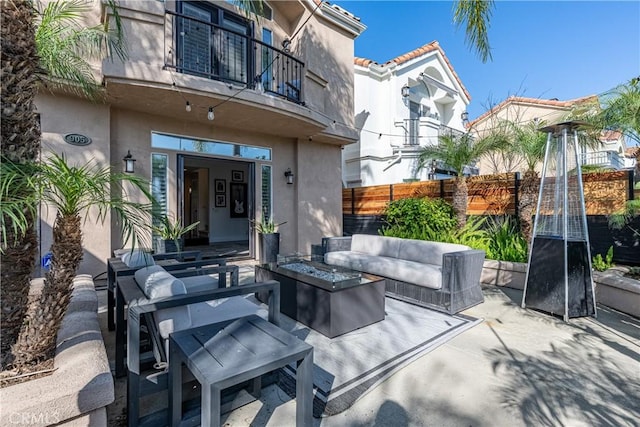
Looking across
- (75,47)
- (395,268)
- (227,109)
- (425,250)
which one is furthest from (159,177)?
(425,250)

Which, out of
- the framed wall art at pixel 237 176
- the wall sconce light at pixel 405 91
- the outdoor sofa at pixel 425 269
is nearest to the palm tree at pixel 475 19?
the outdoor sofa at pixel 425 269

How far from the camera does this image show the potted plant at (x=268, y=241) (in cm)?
735

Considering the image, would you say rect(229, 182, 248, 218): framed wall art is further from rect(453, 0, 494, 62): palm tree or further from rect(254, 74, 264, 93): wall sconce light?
rect(453, 0, 494, 62): palm tree

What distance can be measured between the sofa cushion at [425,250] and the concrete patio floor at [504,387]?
134 centimetres

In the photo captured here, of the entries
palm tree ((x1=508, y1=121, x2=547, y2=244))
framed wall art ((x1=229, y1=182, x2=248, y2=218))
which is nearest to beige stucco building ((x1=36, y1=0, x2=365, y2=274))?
framed wall art ((x1=229, y1=182, x2=248, y2=218))

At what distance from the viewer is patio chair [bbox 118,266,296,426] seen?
77.3 inches

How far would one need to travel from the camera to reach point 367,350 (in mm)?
3059

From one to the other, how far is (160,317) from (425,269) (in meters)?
3.46

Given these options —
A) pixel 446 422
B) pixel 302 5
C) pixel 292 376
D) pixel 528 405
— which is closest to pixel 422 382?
pixel 446 422

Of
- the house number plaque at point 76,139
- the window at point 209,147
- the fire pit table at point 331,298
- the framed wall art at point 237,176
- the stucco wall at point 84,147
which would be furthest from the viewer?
the framed wall art at point 237,176

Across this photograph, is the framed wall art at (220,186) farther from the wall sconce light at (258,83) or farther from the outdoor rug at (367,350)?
the outdoor rug at (367,350)

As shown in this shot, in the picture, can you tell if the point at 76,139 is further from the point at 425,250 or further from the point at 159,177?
the point at 425,250

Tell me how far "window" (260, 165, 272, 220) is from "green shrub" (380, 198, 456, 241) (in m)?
3.08

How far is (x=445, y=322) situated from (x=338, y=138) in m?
5.98
